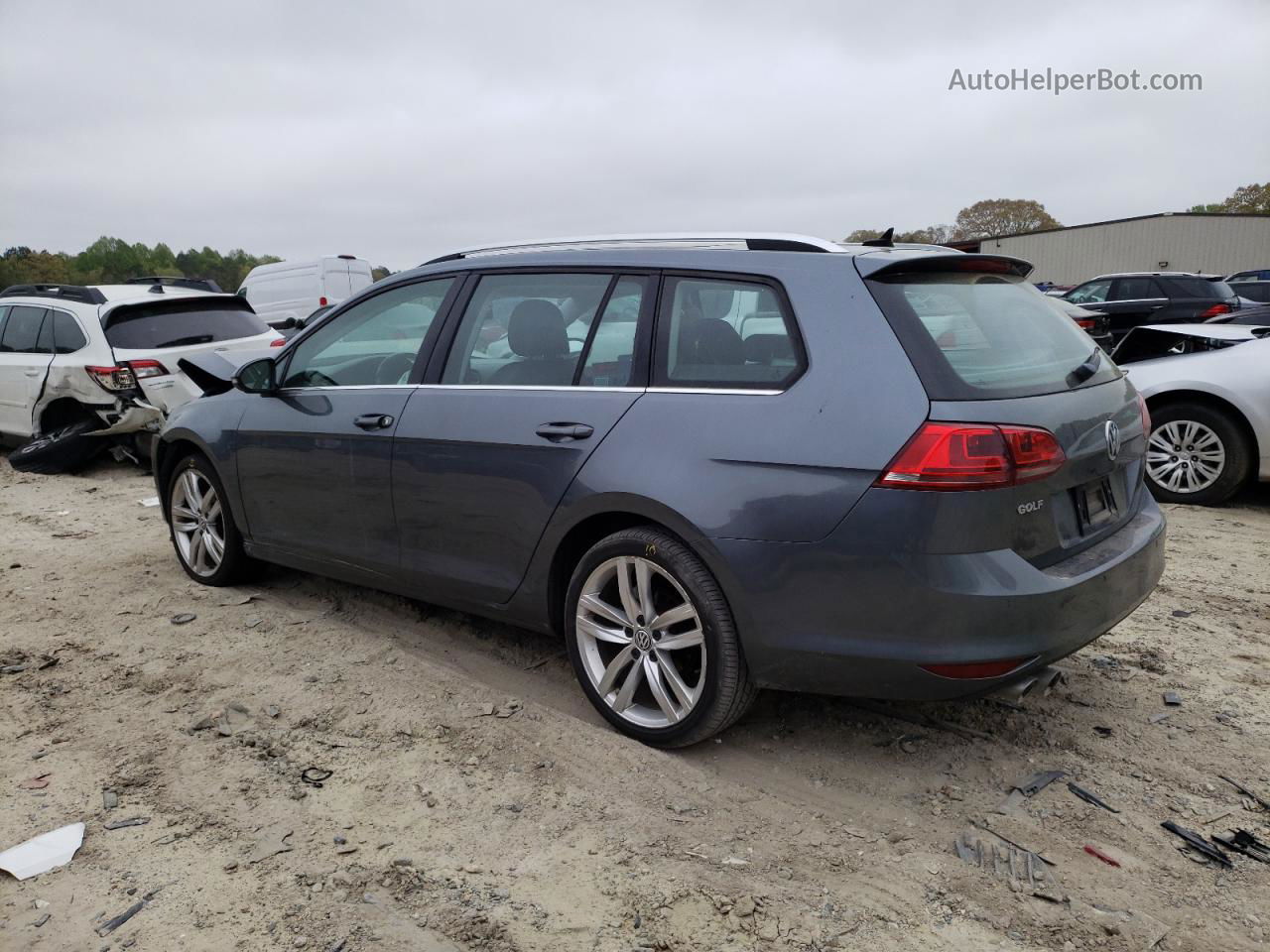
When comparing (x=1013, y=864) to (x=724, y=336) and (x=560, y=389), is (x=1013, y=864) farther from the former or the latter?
(x=560, y=389)

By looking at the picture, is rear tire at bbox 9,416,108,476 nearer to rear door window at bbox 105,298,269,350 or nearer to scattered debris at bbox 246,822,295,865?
rear door window at bbox 105,298,269,350

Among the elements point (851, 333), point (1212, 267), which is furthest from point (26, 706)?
point (1212, 267)

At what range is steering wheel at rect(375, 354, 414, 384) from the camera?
4.07 meters

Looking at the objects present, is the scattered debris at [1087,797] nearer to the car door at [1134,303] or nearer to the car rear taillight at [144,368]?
the car rear taillight at [144,368]

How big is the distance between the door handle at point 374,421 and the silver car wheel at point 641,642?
120cm

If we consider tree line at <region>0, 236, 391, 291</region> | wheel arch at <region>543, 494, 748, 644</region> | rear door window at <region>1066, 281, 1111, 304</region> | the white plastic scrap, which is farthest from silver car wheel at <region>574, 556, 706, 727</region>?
tree line at <region>0, 236, 391, 291</region>

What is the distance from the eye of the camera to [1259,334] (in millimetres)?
6918

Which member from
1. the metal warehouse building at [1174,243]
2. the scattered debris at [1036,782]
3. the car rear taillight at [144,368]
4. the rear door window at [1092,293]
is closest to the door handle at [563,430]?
the scattered debris at [1036,782]

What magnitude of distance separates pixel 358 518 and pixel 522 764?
1.47m

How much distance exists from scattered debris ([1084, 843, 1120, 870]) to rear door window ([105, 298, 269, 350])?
8405 millimetres

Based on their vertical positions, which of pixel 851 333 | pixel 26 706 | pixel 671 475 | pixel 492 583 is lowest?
pixel 26 706

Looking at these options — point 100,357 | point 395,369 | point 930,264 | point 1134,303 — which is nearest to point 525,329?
point 395,369

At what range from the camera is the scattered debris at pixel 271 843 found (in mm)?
2787

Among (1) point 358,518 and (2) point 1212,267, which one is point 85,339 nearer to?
(1) point 358,518
